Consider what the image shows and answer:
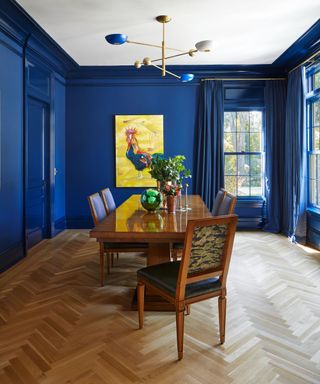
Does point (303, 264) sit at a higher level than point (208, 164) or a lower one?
lower

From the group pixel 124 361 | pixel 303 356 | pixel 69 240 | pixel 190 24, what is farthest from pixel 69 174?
pixel 303 356

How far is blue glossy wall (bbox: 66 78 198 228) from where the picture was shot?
584cm

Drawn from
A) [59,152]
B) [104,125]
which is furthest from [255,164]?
[59,152]

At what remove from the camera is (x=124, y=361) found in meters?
1.98

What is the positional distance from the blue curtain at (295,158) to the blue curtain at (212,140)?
3.50 feet

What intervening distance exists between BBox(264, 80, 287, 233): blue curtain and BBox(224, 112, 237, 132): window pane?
562 millimetres

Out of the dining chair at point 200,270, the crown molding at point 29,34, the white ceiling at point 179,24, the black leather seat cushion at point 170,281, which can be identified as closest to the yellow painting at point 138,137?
the white ceiling at point 179,24

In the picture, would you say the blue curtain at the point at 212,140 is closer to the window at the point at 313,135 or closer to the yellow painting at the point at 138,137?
the yellow painting at the point at 138,137

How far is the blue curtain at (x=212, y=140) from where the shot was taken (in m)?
5.72

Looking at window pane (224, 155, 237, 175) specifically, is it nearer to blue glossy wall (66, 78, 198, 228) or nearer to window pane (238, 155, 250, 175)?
window pane (238, 155, 250, 175)

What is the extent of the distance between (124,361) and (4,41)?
3448 mm

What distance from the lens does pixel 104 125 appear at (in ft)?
19.3

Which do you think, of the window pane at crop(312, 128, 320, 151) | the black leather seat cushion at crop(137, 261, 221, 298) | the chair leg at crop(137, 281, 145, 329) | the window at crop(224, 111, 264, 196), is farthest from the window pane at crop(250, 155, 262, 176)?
the chair leg at crop(137, 281, 145, 329)

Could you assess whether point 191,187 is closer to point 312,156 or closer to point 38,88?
point 312,156
